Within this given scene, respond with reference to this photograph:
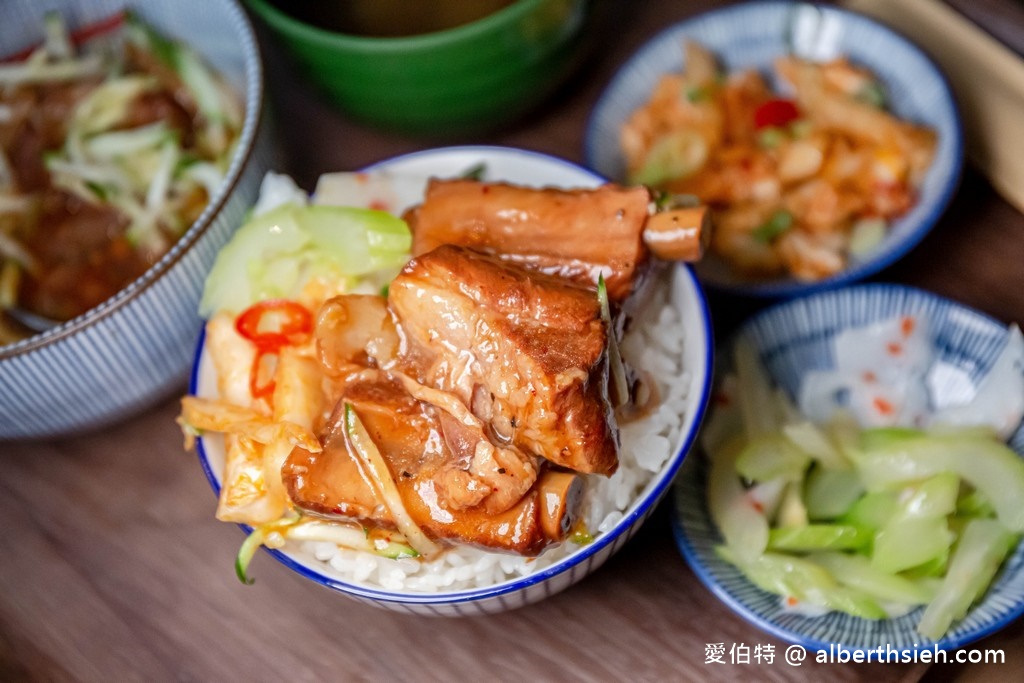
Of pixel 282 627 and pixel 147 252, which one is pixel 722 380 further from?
pixel 147 252

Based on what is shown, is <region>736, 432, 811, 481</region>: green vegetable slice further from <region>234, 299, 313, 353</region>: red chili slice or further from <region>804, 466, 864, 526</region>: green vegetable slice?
<region>234, 299, 313, 353</region>: red chili slice

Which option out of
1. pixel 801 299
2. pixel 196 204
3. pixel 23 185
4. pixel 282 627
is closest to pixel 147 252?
pixel 196 204

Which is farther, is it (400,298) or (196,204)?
(196,204)

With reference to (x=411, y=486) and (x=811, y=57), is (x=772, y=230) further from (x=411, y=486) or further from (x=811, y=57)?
(x=411, y=486)

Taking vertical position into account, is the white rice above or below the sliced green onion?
below

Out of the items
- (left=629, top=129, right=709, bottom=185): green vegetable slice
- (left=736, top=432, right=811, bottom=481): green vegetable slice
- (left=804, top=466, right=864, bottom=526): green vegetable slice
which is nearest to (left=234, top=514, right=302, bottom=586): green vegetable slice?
(left=736, top=432, right=811, bottom=481): green vegetable slice
